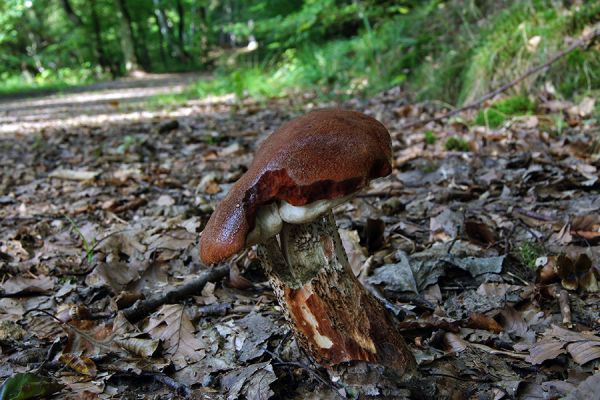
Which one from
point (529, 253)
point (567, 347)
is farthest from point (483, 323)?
point (529, 253)

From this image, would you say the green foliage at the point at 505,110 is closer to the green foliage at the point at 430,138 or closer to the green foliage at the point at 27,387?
the green foliage at the point at 430,138

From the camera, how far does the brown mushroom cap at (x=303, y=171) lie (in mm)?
1590

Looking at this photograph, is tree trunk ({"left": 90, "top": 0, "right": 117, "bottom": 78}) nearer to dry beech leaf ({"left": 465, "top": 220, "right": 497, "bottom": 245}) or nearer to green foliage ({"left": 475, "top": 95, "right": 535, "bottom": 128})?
green foliage ({"left": 475, "top": 95, "right": 535, "bottom": 128})

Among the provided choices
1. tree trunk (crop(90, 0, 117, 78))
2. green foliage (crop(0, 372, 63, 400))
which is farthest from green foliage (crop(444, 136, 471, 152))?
tree trunk (crop(90, 0, 117, 78))

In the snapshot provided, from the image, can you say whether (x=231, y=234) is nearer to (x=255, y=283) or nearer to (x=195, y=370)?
(x=195, y=370)

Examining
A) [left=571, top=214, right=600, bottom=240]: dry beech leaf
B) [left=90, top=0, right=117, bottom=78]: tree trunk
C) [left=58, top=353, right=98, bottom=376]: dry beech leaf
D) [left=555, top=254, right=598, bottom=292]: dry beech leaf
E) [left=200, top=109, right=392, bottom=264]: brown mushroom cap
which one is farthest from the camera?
[left=90, top=0, right=117, bottom=78]: tree trunk

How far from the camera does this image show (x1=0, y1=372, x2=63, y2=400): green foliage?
185 cm

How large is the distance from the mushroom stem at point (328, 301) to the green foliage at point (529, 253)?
1.30 metres

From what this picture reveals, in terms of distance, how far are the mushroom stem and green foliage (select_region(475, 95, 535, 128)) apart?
4145 mm

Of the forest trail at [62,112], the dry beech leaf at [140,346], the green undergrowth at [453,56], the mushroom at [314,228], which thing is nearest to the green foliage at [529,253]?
the mushroom at [314,228]

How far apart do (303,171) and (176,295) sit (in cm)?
151

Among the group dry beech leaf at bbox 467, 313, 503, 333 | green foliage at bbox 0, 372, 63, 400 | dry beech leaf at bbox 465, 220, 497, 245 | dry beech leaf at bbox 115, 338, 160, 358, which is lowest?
dry beech leaf at bbox 465, 220, 497, 245

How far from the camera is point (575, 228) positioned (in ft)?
10.3

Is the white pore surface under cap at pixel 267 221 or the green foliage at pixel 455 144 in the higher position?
the white pore surface under cap at pixel 267 221
